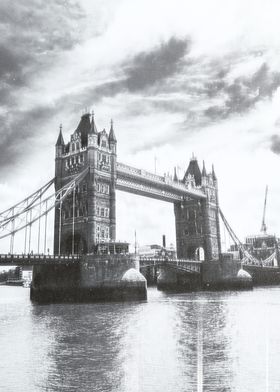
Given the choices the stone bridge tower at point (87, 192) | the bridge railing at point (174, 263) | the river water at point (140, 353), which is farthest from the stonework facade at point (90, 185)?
the river water at point (140, 353)

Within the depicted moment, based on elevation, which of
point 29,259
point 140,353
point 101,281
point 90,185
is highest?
point 90,185

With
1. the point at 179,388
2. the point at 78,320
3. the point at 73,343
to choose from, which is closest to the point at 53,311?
the point at 78,320

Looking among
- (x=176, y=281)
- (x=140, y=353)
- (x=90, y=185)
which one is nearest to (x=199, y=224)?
(x=176, y=281)

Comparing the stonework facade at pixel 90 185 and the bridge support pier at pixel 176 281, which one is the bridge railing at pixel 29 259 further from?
the bridge support pier at pixel 176 281

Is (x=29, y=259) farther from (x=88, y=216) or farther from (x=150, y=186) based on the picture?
(x=150, y=186)

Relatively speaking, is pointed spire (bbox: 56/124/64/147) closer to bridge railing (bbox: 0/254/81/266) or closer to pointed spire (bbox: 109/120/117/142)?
pointed spire (bbox: 109/120/117/142)

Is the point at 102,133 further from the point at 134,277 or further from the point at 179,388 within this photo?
the point at 179,388

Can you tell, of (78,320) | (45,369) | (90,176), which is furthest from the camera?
(90,176)
